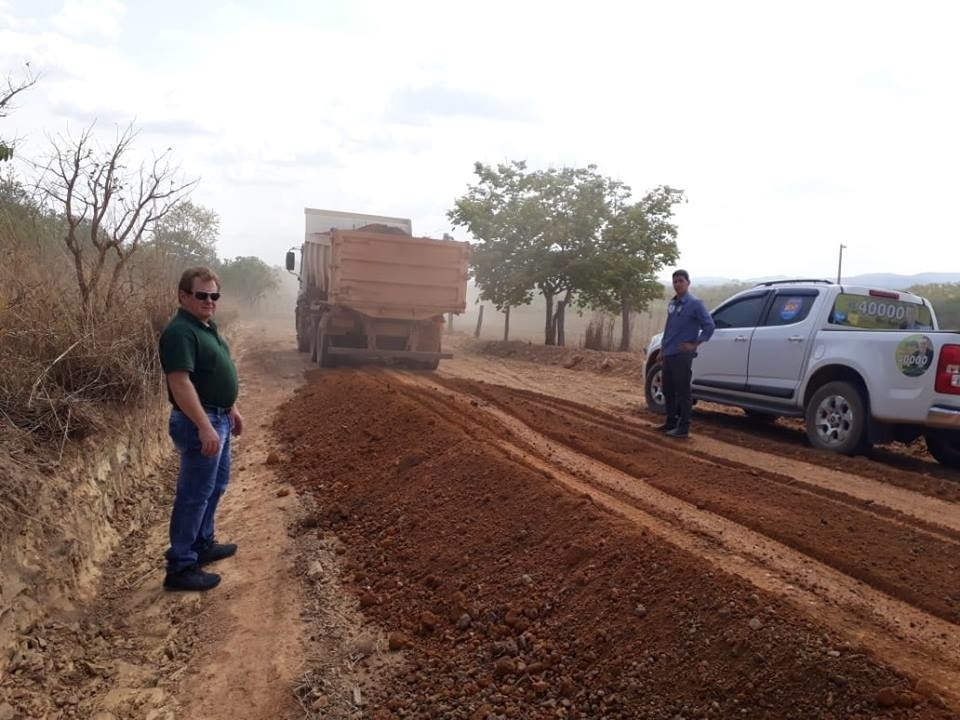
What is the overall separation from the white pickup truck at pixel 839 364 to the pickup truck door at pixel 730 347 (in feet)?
0.04

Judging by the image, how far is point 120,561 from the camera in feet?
17.0

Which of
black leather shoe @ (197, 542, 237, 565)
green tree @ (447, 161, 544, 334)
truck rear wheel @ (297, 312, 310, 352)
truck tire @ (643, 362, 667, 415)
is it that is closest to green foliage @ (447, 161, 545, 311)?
green tree @ (447, 161, 544, 334)

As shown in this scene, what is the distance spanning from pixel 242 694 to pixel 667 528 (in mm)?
2528

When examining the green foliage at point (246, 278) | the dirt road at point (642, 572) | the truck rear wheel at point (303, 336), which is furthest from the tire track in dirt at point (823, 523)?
the green foliage at point (246, 278)

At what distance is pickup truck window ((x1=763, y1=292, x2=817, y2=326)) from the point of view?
820 centimetres

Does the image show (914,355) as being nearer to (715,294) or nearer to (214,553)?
(214,553)

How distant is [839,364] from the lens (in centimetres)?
751

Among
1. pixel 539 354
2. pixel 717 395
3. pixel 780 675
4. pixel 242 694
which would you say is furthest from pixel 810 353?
pixel 539 354

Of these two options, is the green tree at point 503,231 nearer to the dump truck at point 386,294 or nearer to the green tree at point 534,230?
the green tree at point 534,230

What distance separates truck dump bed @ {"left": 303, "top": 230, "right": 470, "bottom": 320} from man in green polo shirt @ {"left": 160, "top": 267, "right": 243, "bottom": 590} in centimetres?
822

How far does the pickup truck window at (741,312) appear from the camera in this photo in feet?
29.1

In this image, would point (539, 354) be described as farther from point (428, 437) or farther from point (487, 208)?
point (428, 437)

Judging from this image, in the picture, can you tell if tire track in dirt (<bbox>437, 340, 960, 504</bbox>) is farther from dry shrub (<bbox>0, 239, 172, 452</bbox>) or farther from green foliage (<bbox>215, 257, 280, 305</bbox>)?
green foliage (<bbox>215, 257, 280, 305</bbox>)

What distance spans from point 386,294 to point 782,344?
7.12m
